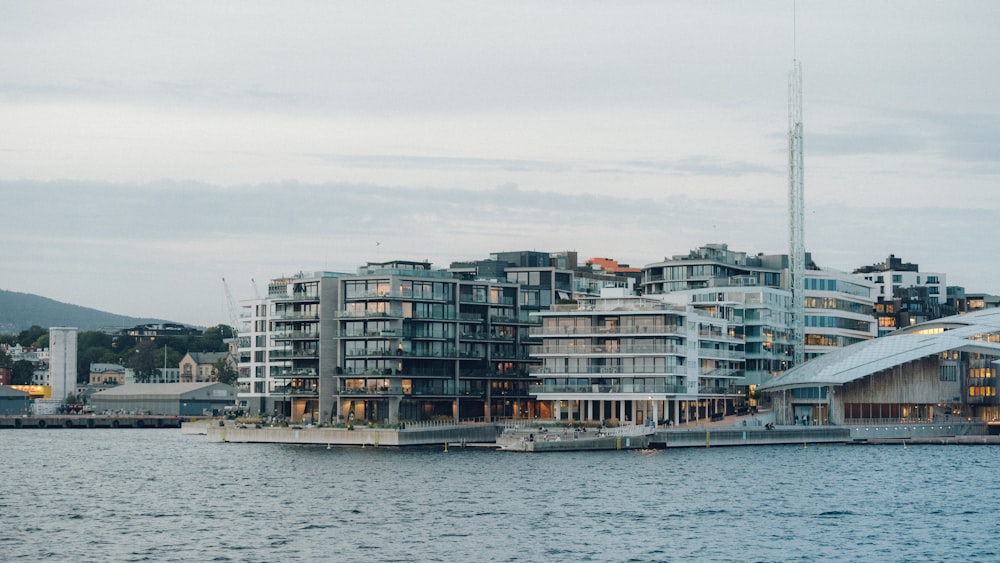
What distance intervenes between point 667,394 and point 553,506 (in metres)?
74.9

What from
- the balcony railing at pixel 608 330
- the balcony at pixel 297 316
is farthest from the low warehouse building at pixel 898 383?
the balcony at pixel 297 316

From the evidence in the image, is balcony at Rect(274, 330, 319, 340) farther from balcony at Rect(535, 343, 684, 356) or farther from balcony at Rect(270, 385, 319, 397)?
balcony at Rect(535, 343, 684, 356)

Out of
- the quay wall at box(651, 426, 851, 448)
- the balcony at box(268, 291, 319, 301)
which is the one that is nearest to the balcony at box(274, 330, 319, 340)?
the balcony at box(268, 291, 319, 301)

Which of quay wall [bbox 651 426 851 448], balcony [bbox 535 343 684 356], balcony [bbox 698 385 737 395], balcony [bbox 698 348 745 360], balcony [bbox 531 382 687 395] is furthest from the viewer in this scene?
balcony [bbox 698 348 745 360]

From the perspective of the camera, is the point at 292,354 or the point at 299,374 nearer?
the point at 299,374

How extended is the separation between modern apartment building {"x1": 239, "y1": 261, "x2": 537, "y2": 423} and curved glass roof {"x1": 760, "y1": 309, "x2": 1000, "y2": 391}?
3813 centimetres

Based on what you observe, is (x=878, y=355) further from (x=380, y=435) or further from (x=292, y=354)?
(x=292, y=354)

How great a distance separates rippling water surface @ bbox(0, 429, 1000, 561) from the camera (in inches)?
3007

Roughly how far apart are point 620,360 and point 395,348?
29509mm

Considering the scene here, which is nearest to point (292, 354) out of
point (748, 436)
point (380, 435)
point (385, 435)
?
point (380, 435)

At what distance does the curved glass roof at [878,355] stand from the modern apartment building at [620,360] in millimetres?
14591

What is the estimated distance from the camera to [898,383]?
183000 millimetres

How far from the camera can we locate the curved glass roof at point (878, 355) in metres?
178

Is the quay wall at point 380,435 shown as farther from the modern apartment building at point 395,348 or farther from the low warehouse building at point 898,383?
the low warehouse building at point 898,383
